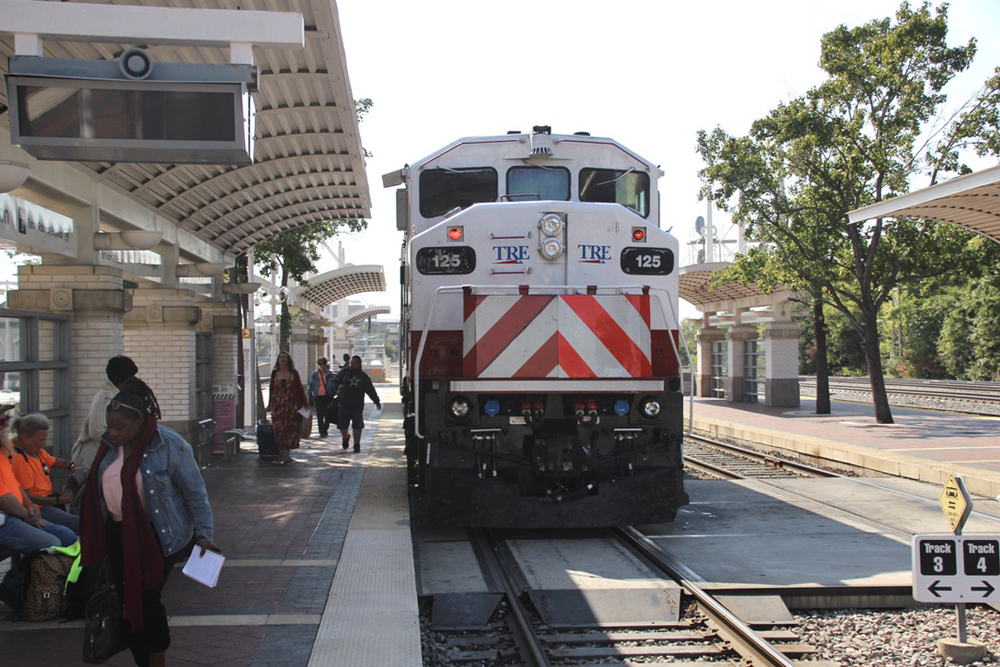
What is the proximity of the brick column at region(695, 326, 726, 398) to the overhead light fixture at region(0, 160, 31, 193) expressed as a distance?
1067 inches

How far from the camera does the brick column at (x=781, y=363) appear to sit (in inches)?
1008

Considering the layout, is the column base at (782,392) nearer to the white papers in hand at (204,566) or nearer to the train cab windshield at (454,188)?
the train cab windshield at (454,188)

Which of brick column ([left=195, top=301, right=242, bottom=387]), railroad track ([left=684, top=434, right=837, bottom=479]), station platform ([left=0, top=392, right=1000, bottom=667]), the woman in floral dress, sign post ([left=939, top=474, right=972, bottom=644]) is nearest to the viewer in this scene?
station platform ([left=0, top=392, right=1000, bottom=667])

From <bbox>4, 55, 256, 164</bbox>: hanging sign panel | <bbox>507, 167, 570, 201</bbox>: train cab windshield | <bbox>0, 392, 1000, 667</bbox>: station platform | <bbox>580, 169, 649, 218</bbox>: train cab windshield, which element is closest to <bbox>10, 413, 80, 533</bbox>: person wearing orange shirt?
<bbox>0, 392, 1000, 667</bbox>: station platform

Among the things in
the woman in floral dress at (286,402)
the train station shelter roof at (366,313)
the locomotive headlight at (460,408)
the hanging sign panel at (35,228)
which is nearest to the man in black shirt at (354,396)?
the woman in floral dress at (286,402)

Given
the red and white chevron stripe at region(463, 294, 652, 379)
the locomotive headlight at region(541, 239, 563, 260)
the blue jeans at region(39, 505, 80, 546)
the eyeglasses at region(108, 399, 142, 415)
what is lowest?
the blue jeans at region(39, 505, 80, 546)

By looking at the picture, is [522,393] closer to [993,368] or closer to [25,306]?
[25,306]

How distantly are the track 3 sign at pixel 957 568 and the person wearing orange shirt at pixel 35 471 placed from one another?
6093mm

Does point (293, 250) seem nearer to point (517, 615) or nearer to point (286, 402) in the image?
point (286, 402)

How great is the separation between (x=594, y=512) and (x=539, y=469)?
2.19ft

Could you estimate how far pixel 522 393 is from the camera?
27.8ft

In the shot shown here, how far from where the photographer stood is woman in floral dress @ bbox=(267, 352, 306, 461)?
14094 mm

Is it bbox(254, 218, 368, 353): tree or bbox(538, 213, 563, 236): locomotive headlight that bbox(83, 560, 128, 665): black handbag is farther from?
bbox(254, 218, 368, 353): tree

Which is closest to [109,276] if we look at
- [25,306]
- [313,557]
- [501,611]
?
[25,306]
